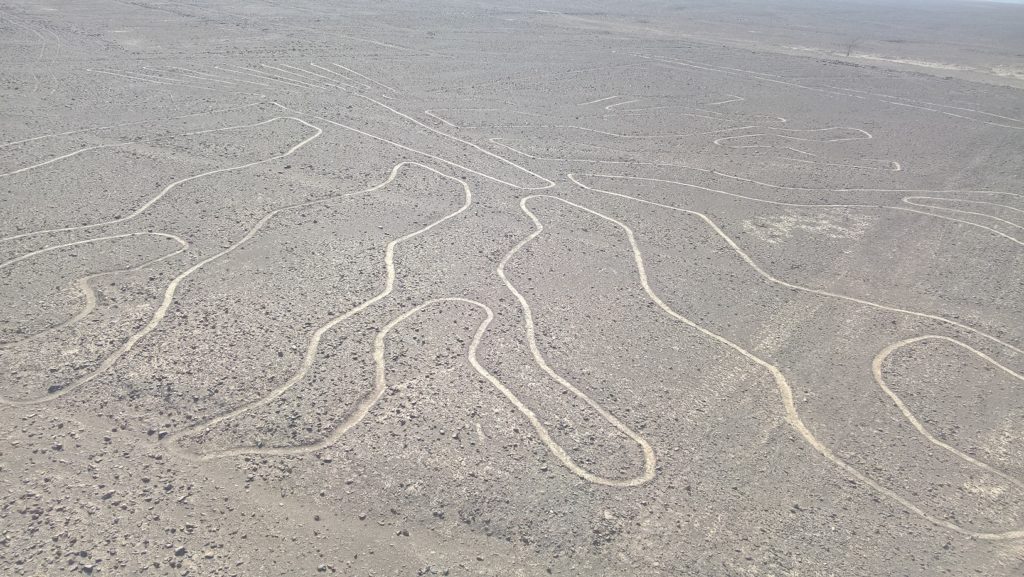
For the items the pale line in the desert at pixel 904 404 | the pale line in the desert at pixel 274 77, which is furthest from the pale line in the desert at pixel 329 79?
the pale line in the desert at pixel 904 404

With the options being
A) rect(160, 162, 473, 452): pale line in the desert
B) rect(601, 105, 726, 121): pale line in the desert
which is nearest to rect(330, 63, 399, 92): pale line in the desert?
rect(601, 105, 726, 121): pale line in the desert

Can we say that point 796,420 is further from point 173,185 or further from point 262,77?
point 262,77

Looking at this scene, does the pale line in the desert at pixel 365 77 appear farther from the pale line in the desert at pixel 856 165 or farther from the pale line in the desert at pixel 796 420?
the pale line in the desert at pixel 796 420

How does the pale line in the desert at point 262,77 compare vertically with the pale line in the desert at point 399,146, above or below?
above

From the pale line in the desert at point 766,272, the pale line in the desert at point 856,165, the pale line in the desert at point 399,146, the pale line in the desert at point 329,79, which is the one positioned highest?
the pale line in the desert at point 329,79

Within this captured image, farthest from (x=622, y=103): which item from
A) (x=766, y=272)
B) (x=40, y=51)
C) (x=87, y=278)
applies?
(x=40, y=51)

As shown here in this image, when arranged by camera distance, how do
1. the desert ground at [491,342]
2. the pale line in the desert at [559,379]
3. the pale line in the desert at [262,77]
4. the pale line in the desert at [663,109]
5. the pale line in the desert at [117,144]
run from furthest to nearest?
the pale line in the desert at [262,77] < the pale line in the desert at [663,109] < the pale line in the desert at [117,144] < the pale line in the desert at [559,379] < the desert ground at [491,342]

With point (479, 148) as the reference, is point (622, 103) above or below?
above
